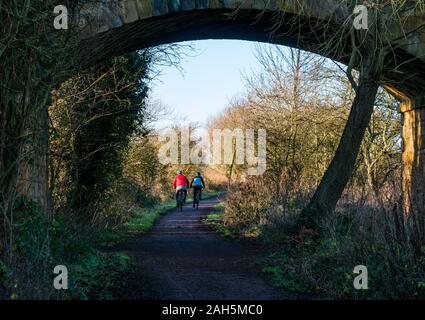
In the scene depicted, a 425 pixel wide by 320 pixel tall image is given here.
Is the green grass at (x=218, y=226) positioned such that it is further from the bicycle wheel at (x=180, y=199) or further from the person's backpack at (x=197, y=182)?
the bicycle wheel at (x=180, y=199)

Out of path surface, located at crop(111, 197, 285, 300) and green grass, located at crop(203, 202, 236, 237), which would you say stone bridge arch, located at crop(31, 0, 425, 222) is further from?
green grass, located at crop(203, 202, 236, 237)

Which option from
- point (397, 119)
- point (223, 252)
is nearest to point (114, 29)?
point (223, 252)

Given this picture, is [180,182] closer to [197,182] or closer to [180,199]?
[197,182]

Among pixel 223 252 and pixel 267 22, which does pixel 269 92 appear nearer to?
pixel 267 22

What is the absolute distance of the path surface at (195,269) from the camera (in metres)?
7.21

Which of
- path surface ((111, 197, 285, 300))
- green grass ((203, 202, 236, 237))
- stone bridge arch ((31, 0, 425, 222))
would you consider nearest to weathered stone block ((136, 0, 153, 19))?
stone bridge arch ((31, 0, 425, 222))

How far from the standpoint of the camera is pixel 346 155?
34.6 feet

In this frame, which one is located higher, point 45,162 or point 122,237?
point 45,162

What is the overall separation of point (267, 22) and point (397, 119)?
8.52m

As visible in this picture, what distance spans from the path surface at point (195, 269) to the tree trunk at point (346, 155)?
1.63m

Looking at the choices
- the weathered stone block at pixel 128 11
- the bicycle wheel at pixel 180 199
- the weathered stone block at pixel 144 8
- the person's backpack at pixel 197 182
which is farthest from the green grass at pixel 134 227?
the weathered stone block at pixel 144 8

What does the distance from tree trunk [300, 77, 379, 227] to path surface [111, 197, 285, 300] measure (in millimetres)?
1629

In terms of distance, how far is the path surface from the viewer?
23.6ft

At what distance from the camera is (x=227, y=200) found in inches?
689
